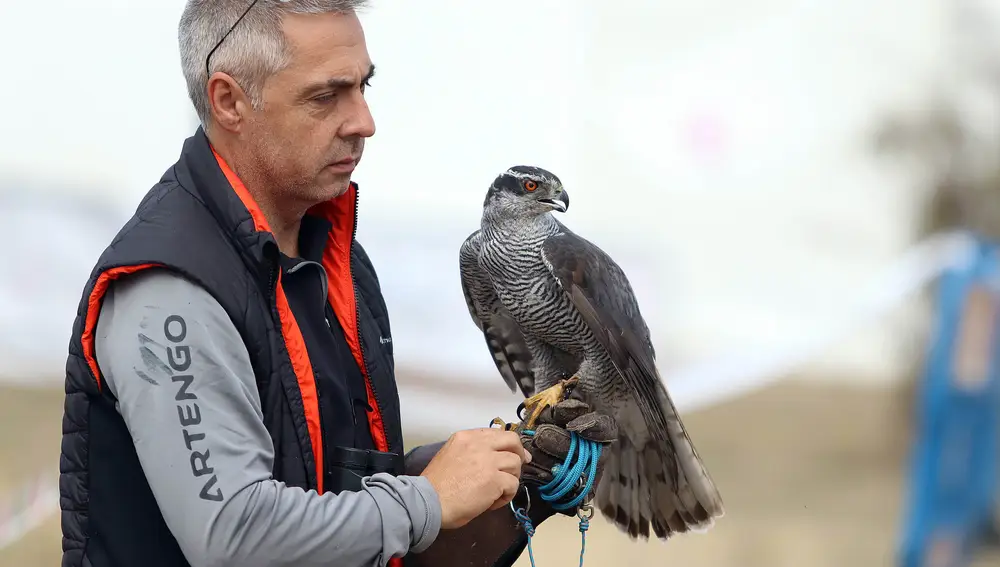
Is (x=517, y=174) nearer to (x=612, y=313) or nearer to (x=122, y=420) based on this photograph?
(x=612, y=313)

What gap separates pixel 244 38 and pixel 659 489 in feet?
5.46

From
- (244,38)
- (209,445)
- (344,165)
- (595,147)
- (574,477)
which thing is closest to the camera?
(209,445)

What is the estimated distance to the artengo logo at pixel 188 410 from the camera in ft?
5.44

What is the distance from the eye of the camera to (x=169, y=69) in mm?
10656

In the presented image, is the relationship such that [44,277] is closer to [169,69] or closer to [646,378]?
[169,69]

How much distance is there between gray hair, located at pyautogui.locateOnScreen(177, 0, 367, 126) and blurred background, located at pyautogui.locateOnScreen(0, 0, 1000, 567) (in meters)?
4.29

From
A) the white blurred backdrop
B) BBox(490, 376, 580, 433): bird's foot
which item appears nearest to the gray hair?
BBox(490, 376, 580, 433): bird's foot

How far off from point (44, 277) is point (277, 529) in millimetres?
7565

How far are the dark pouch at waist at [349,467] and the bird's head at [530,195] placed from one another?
1300 mm

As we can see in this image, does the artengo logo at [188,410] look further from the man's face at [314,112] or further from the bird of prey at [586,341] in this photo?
the bird of prey at [586,341]

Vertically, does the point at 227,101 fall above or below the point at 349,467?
above

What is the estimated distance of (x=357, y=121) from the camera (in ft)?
6.55

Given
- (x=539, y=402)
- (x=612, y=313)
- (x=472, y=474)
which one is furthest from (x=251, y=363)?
(x=612, y=313)

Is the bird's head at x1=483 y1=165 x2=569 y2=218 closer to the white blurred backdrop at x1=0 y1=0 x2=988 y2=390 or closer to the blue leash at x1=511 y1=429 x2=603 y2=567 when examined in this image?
the blue leash at x1=511 y1=429 x2=603 y2=567
